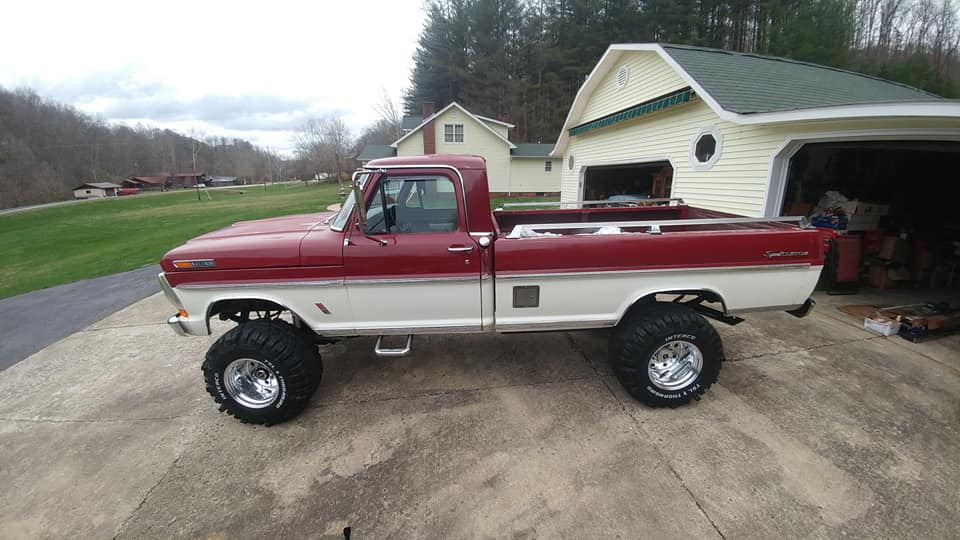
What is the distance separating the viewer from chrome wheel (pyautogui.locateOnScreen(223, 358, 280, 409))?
126 inches

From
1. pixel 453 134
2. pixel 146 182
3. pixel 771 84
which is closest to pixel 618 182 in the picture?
pixel 771 84

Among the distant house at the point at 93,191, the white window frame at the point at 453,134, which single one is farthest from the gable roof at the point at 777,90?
the distant house at the point at 93,191

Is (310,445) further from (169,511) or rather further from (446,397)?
(446,397)

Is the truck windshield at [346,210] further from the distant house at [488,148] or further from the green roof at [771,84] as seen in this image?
the distant house at [488,148]

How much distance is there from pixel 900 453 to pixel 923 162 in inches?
367

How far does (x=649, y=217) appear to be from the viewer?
16.3 feet

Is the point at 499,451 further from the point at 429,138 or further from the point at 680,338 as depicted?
the point at 429,138

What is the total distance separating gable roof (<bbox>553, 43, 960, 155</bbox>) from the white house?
0.02 meters

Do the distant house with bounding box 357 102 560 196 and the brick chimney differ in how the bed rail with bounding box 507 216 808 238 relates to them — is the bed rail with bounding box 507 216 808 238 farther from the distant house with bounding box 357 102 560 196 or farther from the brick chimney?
the brick chimney

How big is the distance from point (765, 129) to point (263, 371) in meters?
8.13

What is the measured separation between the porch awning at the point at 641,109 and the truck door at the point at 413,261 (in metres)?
7.48

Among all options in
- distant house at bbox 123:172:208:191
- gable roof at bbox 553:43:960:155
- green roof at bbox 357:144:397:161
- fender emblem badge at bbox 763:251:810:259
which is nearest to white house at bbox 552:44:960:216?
gable roof at bbox 553:43:960:155

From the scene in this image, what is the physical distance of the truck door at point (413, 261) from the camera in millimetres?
3043

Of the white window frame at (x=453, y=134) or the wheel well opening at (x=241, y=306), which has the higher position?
the white window frame at (x=453, y=134)
